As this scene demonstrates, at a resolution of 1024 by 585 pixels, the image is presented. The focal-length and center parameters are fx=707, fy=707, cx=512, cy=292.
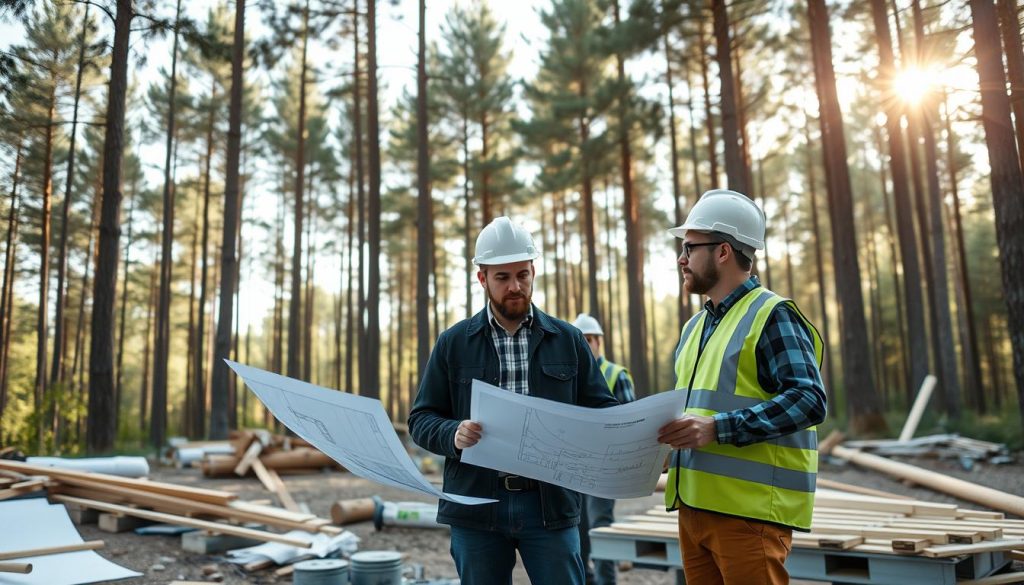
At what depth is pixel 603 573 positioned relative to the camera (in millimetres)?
5559

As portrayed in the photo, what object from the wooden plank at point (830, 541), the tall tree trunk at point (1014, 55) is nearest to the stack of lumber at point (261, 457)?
the wooden plank at point (830, 541)

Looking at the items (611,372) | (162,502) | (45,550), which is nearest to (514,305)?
(611,372)

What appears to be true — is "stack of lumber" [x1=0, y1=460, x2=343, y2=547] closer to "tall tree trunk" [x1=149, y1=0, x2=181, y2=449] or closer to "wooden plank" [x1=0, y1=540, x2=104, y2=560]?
"wooden plank" [x1=0, y1=540, x2=104, y2=560]

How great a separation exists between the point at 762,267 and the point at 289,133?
2136 cm

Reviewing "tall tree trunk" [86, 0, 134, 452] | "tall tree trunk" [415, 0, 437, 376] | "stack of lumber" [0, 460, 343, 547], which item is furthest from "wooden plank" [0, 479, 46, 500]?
"tall tree trunk" [415, 0, 437, 376]

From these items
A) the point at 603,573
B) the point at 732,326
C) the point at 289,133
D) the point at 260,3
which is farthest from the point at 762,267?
the point at 732,326

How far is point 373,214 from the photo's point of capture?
1738 cm

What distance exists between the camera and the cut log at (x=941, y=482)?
652cm

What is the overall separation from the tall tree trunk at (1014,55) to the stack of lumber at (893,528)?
467cm

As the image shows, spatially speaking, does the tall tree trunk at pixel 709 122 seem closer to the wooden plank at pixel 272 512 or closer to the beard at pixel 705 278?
the wooden plank at pixel 272 512

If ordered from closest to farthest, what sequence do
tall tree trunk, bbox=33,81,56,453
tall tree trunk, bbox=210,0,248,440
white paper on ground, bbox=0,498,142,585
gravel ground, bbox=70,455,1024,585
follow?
white paper on ground, bbox=0,498,142,585, gravel ground, bbox=70,455,1024,585, tall tree trunk, bbox=210,0,248,440, tall tree trunk, bbox=33,81,56,453

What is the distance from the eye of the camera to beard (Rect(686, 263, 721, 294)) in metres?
2.73

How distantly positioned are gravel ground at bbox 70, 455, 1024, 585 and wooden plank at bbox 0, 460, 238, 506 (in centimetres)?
45

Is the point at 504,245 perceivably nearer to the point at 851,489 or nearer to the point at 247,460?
the point at 851,489
